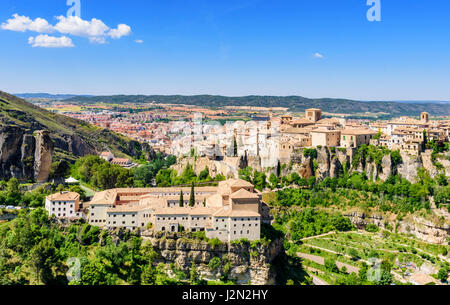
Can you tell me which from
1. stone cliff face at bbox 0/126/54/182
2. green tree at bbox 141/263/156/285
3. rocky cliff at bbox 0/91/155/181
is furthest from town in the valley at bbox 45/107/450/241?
stone cliff face at bbox 0/126/54/182

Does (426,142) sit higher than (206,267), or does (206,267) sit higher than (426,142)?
(426,142)

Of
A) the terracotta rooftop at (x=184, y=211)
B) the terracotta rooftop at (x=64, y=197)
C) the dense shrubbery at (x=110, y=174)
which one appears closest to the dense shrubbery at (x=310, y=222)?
the terracotta rooftop at (x=184, y=211)

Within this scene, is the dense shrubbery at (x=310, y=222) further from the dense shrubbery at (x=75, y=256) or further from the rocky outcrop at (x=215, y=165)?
the dense shrubbery at (x=75, y=256)

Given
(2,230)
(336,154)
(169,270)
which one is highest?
(336,154)

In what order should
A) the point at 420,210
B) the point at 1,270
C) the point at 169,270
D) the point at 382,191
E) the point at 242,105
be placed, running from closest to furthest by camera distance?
the point at 1,270, the point at 169,270, the point at 420,210, the point at 382,191, the point at 242,105

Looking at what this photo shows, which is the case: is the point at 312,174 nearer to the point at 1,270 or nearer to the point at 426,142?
the point at 426,142
